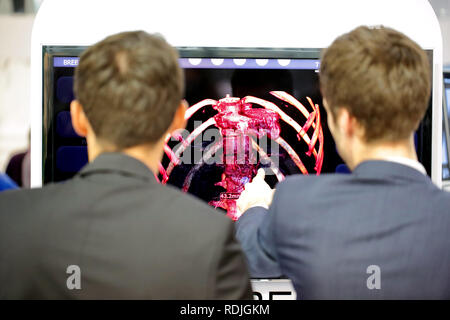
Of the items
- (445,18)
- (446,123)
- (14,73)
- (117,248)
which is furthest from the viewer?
(14,73)

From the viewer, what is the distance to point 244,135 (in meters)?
1.91

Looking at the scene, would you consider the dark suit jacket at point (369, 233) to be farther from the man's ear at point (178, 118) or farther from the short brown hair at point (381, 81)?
the man's ear at point (178, 118)

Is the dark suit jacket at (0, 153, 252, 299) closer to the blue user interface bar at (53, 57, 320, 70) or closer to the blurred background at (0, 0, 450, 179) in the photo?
the blue user interface bar at (53, 57, 320, 70)

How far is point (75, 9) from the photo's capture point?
6.23 feet

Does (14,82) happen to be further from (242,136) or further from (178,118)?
(178,118)

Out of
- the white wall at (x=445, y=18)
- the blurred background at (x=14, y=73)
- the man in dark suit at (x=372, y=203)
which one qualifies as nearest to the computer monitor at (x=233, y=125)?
the man in dark suit at (x=372, y=203)

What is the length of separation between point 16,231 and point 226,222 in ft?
1.39

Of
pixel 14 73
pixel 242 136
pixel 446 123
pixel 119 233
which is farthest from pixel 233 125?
pixel 14 73

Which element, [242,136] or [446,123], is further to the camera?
[446,123]

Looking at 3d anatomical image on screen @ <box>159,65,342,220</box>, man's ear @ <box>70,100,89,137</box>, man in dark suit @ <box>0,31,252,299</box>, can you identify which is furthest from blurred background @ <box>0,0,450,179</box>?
man in dark suit @ <box>0,31,252,299</box>

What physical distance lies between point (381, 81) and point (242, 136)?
89 cm

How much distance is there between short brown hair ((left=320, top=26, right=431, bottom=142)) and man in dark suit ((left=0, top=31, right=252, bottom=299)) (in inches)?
17.1

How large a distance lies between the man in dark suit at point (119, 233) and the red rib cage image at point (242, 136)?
88cm
